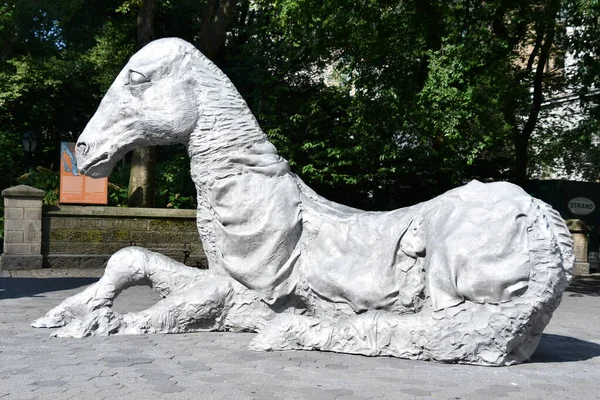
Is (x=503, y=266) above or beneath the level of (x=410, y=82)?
beneath

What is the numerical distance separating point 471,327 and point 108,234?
1131 centimetres

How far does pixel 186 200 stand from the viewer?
17.7 meters

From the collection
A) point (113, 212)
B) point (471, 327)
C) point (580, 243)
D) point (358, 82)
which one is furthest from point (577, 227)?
point (471, 327)

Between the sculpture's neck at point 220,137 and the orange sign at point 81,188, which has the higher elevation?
the sculpture's neck at point 220,137

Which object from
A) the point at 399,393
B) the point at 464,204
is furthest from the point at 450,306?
the point at 399,393

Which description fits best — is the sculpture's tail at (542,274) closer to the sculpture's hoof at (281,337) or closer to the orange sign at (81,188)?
the sculpture's hoof at (281,337)

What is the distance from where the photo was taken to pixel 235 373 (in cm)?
422

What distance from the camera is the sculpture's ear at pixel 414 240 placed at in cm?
499

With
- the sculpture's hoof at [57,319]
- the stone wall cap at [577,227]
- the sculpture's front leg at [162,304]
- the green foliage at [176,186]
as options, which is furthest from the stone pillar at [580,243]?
the sculpture's hoof at [57,319]

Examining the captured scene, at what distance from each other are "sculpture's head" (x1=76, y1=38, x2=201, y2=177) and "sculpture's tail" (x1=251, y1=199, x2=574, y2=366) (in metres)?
1.72

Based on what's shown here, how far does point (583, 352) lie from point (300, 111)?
12318 millimetres

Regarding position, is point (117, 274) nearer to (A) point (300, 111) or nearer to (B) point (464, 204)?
(B) point (464, 204)

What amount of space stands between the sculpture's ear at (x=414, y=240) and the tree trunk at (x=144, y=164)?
11.9 m

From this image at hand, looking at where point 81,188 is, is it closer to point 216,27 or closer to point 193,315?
point 216,27
